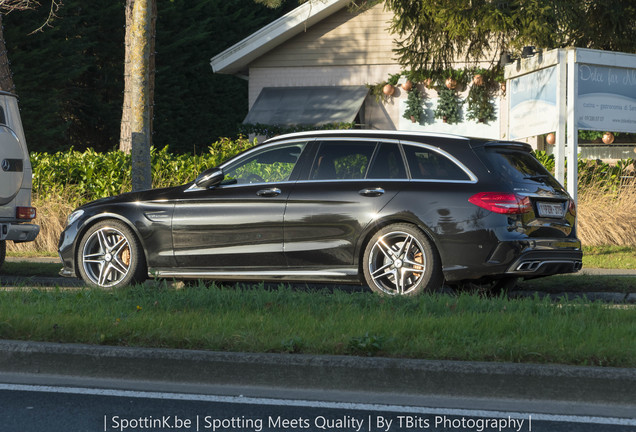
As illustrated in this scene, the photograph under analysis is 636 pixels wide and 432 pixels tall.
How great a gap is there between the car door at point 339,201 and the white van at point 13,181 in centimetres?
391

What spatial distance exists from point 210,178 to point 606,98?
640cm

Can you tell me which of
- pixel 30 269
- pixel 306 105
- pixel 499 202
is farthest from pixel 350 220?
pixel 306 105

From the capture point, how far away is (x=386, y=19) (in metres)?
24.4

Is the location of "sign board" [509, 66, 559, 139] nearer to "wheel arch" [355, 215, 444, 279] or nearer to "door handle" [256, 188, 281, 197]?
"wheel arch" [355, 215, 444, 279]

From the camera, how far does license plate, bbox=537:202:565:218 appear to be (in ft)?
28.9

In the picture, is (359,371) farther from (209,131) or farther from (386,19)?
(209,131)

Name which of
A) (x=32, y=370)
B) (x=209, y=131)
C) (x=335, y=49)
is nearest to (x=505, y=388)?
(x=32, y=370)

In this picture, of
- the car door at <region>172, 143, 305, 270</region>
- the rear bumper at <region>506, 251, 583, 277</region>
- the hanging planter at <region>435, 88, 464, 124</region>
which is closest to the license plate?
the rear bumper at <region>506, 251, 583, 277</region>

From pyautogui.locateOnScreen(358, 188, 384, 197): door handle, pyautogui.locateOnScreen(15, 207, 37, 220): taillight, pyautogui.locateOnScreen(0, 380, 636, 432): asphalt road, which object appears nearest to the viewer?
pyautogui.locateOnScreen(0, 380, 636, 432): asphalt road

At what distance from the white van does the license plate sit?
20.0ft

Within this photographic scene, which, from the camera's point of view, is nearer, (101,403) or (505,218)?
(101,403)

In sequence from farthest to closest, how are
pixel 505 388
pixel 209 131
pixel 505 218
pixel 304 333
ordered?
pixel 209 131 → pixel 505 218 → pixel 304 333 → pixel 505 388

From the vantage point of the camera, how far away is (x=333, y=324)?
22.2ft

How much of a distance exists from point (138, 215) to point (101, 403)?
4.49m
